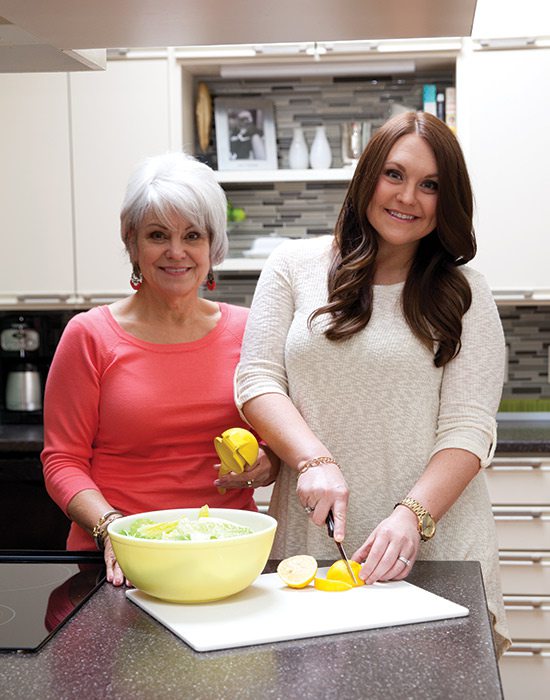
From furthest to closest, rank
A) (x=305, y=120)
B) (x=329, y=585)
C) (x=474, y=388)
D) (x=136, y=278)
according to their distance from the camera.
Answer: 1. (x=305, y=120)
2. (x=136, y=278)
3. (x=474, y=388)
4. (x=329, y=585)

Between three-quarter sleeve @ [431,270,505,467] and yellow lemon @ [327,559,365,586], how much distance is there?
281 millimetres

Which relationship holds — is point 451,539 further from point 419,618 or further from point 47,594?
point 47,594

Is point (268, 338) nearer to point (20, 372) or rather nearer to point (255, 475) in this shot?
point (255, 475)

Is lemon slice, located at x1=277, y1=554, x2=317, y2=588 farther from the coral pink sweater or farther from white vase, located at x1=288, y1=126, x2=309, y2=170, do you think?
white vase, located at x1=288, y1=126, x2=309, y2=170

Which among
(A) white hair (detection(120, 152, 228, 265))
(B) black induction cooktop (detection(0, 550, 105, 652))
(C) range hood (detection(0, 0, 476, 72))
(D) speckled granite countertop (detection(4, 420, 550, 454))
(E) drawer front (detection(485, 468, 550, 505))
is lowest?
(E) drawer front (detection(485, 468, 550, 505))

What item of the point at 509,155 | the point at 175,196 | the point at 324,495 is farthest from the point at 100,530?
the point at 509,155

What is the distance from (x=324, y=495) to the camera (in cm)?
137

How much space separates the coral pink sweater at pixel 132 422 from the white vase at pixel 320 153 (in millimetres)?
1763

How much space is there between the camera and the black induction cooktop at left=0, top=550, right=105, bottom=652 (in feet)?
3.63

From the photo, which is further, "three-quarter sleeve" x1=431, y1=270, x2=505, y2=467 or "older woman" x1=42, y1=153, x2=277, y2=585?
"older woman" x1=42, y1=153, x2=277, y2=585

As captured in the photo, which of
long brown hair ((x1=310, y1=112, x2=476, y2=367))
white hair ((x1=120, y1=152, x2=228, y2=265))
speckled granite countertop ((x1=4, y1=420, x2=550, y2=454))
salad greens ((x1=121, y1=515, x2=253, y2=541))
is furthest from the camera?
speckled granite countertop ((x1=4, y1=420, x2=550, y2=454))

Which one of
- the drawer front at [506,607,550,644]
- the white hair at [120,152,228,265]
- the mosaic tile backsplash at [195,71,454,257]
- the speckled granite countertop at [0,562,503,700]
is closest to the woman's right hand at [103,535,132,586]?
the speckled granite countertop at [0,562,503,700]

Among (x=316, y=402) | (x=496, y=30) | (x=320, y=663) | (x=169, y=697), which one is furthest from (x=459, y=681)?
(x=496, y=30)

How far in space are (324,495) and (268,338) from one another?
334 millimetres
